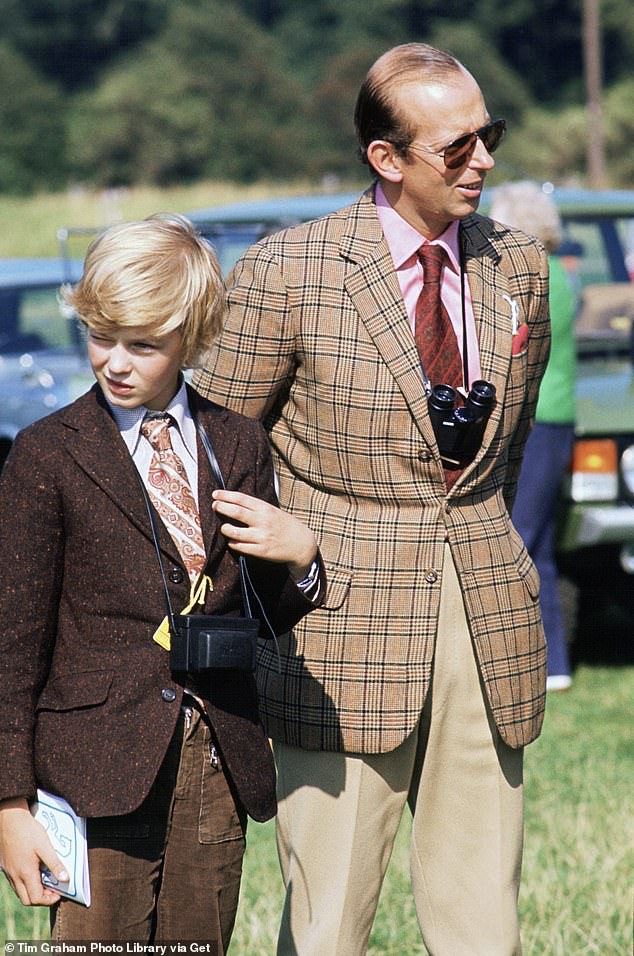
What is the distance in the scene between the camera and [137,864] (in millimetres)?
2369

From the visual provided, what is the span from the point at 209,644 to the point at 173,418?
382mm

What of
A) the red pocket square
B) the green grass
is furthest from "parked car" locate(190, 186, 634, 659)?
the red pocket square

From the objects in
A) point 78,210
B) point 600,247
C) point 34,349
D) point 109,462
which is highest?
point 78,210

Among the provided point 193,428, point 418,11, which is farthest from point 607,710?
point 418,11

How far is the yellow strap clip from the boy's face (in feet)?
0.97

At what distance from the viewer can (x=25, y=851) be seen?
229 centimetres

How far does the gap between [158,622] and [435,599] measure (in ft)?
2.25

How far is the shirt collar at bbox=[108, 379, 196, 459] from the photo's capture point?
7.91ft

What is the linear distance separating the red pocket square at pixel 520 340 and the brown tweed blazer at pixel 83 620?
2.86 ft

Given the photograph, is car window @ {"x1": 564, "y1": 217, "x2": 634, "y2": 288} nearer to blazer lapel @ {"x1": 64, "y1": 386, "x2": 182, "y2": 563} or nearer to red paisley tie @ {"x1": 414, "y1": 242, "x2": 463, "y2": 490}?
red paisley tie @ {"x1": 414, "y1": 242, "x2": 463, "y2": 490}

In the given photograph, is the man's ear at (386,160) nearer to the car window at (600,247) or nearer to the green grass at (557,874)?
the green grass at (557,874)

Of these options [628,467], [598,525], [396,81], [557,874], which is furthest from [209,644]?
[628,467]

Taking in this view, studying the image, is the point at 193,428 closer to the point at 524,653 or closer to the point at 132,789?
the point at 132,789

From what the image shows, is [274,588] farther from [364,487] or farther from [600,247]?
[600,247]
